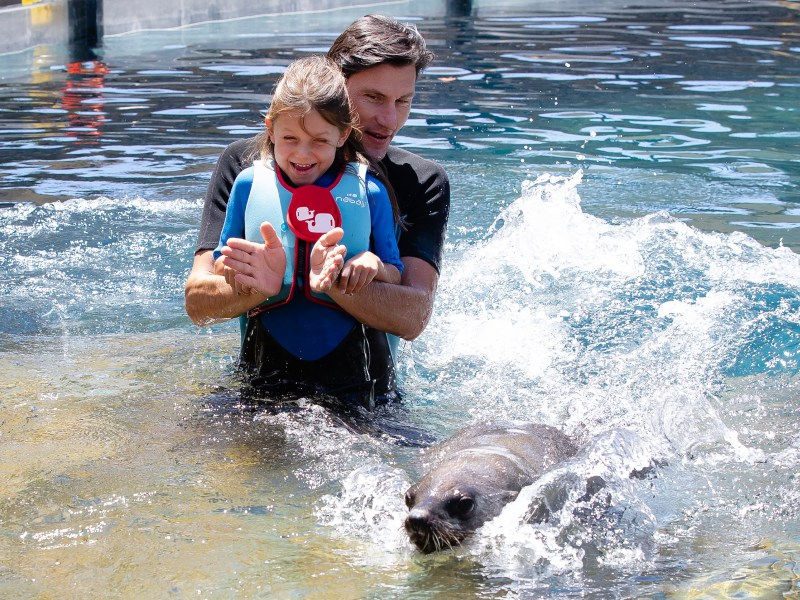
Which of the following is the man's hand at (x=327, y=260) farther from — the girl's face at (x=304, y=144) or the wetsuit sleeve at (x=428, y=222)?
the wetsuit sleeve at (x=428, y=222)

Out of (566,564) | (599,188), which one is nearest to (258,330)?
(566,564)

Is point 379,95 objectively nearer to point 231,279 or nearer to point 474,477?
point 231,279

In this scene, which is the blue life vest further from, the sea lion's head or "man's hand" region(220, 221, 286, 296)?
the sea lion's head

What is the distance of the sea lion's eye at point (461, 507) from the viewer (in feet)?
10.8

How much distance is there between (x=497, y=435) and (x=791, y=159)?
706 cm

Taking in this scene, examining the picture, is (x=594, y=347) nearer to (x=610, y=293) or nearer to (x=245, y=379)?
(x=610, y=293)

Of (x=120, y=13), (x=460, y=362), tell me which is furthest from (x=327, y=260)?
(x=120, y=13)

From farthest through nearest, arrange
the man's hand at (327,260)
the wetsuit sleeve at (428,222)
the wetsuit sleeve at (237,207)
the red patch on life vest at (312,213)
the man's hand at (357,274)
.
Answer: the wetsuit sleeve at (428,222) < the wetsuit sleeve at (237,207) < the red patch on life vest at (312,213) < the man's hand at (357,274) < the man's hand at (327,260)

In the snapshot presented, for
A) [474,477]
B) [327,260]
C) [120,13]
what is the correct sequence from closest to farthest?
[474,477]
[327,260]
[120,13]

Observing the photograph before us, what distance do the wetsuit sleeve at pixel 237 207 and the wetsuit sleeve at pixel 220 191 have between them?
0.12 meters

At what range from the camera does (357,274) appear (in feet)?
12.4

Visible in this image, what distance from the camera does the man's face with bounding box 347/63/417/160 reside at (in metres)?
4.32

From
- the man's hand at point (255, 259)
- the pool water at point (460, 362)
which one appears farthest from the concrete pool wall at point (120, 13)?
the man's hand at point (255, 259)

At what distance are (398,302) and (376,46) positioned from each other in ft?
3.35
